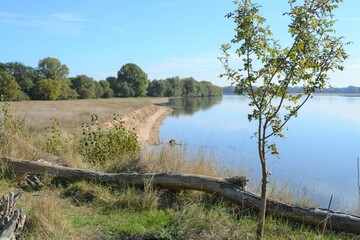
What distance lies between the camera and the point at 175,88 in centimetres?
12462

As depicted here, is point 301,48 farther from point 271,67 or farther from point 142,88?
point 142,88

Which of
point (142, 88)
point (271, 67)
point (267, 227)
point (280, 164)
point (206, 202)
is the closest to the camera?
point (271, 67)

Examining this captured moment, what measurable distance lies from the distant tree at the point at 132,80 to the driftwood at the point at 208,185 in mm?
93833

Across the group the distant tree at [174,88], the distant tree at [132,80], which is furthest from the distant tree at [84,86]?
the distant tree at [174,88]

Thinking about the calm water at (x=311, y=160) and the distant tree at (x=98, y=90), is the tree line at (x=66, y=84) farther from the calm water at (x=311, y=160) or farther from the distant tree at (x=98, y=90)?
the calm water at (x=311, y=160)

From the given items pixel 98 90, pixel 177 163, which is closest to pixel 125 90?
pixel 98 90

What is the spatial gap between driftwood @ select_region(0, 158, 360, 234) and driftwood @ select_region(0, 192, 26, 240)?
7.53ft

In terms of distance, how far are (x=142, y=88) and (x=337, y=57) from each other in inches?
3962

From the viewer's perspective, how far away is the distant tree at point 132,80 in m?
101

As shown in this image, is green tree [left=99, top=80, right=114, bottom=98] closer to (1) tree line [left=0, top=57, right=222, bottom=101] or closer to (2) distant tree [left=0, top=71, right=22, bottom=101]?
(1) tree line [left=0, top=57, right=222, bottom=101]

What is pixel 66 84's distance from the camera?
7938 centimetres

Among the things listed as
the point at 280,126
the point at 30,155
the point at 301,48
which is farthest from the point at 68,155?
the point at 301,48

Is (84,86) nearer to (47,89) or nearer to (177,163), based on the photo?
(47,89)

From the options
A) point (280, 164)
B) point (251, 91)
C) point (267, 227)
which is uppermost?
point (251, 91)
